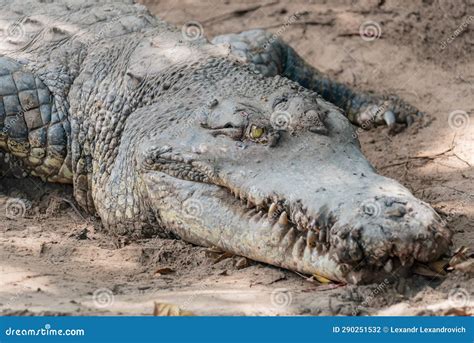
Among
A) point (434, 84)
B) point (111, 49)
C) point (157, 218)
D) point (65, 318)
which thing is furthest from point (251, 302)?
point (434, 84)

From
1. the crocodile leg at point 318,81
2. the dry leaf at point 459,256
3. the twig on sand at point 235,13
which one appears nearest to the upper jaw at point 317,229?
the dry leaf at point 459,256

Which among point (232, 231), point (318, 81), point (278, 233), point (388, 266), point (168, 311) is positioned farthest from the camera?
point (318, 81)

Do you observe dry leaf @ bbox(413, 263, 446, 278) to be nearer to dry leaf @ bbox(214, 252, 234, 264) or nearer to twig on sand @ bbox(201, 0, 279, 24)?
dry leaf @ bbox(214, 252, 234, 264)

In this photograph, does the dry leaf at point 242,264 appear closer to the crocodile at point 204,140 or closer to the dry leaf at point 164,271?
the crocodile at point 204,140

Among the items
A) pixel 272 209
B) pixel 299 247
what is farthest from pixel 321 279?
pixel 272 209

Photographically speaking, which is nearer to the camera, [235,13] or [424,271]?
[424,271]

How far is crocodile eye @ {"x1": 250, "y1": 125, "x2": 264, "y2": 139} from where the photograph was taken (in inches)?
188

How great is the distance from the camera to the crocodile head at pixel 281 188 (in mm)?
4000

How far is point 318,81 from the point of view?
7.30 m

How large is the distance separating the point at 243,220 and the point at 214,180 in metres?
0.34

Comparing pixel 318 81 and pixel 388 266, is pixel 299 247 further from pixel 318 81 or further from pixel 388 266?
pixel 318 81

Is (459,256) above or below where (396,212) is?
below

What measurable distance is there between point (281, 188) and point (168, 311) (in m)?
0.92

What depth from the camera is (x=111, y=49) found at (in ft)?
20.2
